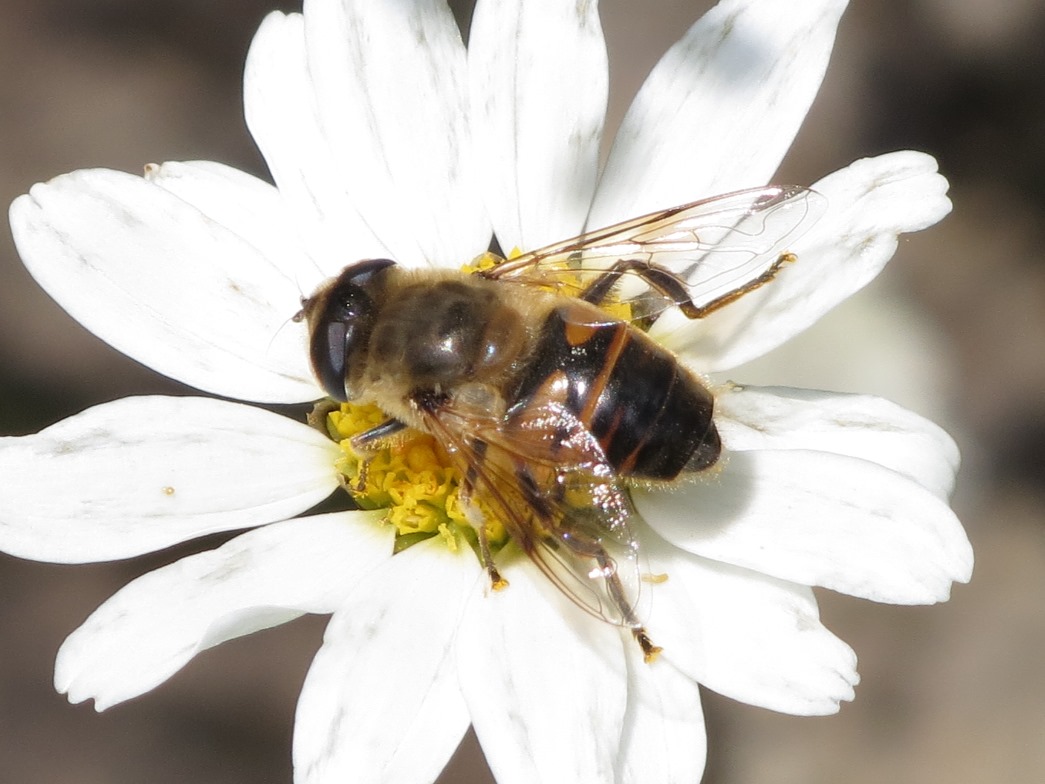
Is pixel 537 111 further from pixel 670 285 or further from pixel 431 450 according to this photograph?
pixel 431 450

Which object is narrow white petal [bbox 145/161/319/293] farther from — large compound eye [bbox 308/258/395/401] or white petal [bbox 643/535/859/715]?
white petal [bbox 643/535/859/715]

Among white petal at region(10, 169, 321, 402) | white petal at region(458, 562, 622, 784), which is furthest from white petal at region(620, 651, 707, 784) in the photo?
white petal at region(10, 169, 321, 402)

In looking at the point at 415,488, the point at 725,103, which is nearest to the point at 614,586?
the point at 415,488

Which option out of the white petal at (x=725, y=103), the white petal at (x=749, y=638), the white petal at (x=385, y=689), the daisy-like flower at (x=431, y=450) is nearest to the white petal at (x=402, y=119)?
the daisy-like flower at (x=431, y=450)

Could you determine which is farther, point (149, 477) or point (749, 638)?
point (149, 477)

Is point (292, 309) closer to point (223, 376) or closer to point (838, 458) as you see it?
point (223, 376)

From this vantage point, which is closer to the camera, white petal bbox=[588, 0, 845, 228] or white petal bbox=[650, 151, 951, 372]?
white petal bbox=[650, 151, 951, 372]
